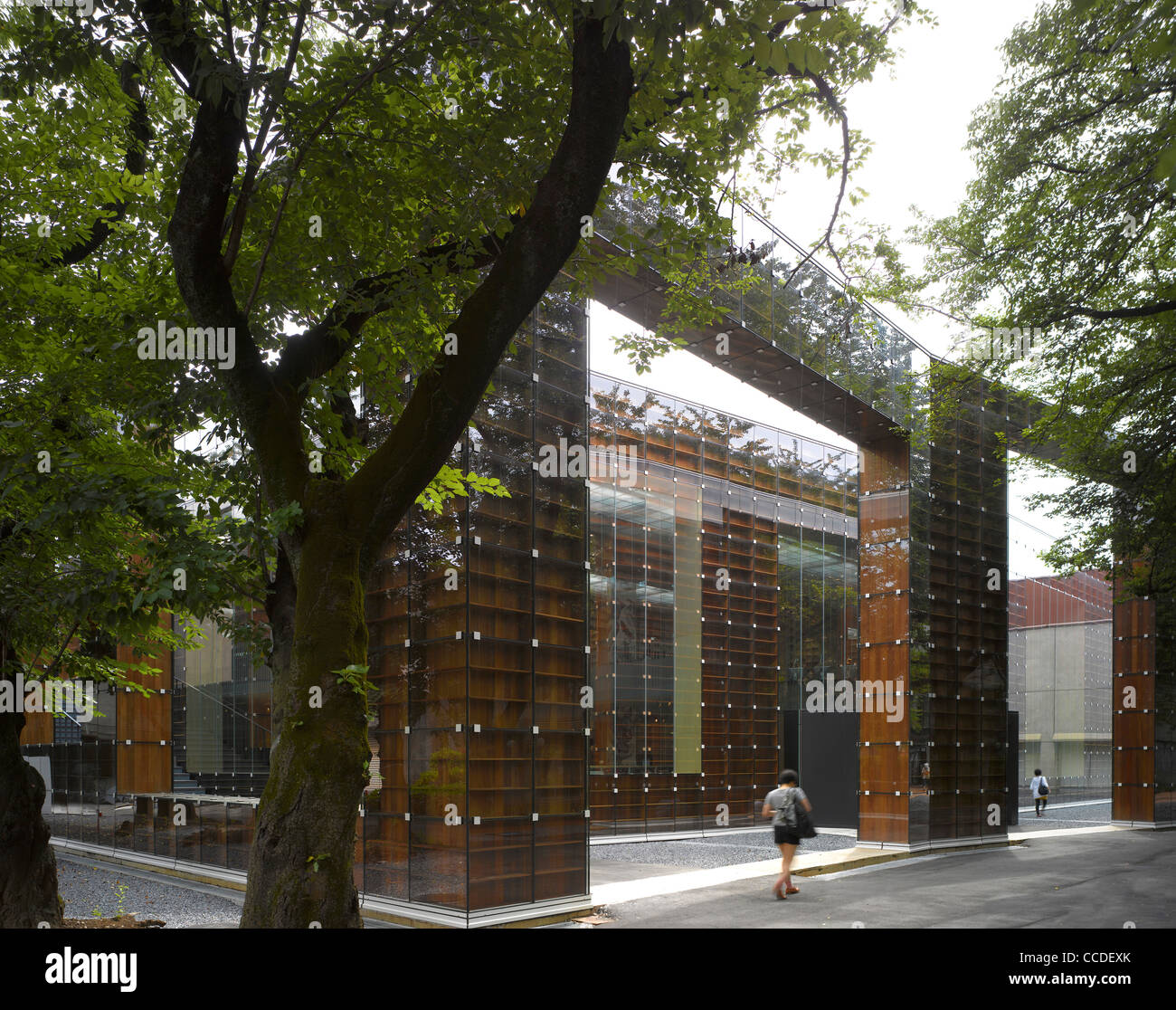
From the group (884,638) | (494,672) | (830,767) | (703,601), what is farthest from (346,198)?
(830,767)

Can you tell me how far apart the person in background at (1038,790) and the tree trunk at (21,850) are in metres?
28.0

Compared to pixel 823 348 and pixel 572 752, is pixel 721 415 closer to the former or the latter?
pixel 823 348

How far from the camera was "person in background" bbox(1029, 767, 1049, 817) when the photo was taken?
31812mm

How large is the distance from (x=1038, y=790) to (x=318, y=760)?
31350mm

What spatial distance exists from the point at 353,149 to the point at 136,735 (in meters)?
16.0

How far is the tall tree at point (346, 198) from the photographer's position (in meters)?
5.79

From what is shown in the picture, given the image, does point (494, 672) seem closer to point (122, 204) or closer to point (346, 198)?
point (346, 198)

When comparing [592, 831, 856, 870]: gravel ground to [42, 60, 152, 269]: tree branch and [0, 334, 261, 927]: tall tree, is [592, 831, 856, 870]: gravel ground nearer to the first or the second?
[0, 334, 261, 927]: tall tree

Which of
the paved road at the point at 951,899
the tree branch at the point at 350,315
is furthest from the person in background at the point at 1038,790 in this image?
the tree branch at the point at 350,315

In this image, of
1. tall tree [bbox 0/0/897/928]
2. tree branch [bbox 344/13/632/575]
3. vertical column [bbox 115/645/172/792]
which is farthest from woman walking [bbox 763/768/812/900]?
vertical column [bbox 115/645/172/792]

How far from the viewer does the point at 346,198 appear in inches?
327

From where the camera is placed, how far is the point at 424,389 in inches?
247

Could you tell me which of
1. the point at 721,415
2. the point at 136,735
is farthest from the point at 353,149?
the point at 721,415

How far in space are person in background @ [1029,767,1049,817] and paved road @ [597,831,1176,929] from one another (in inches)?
565
